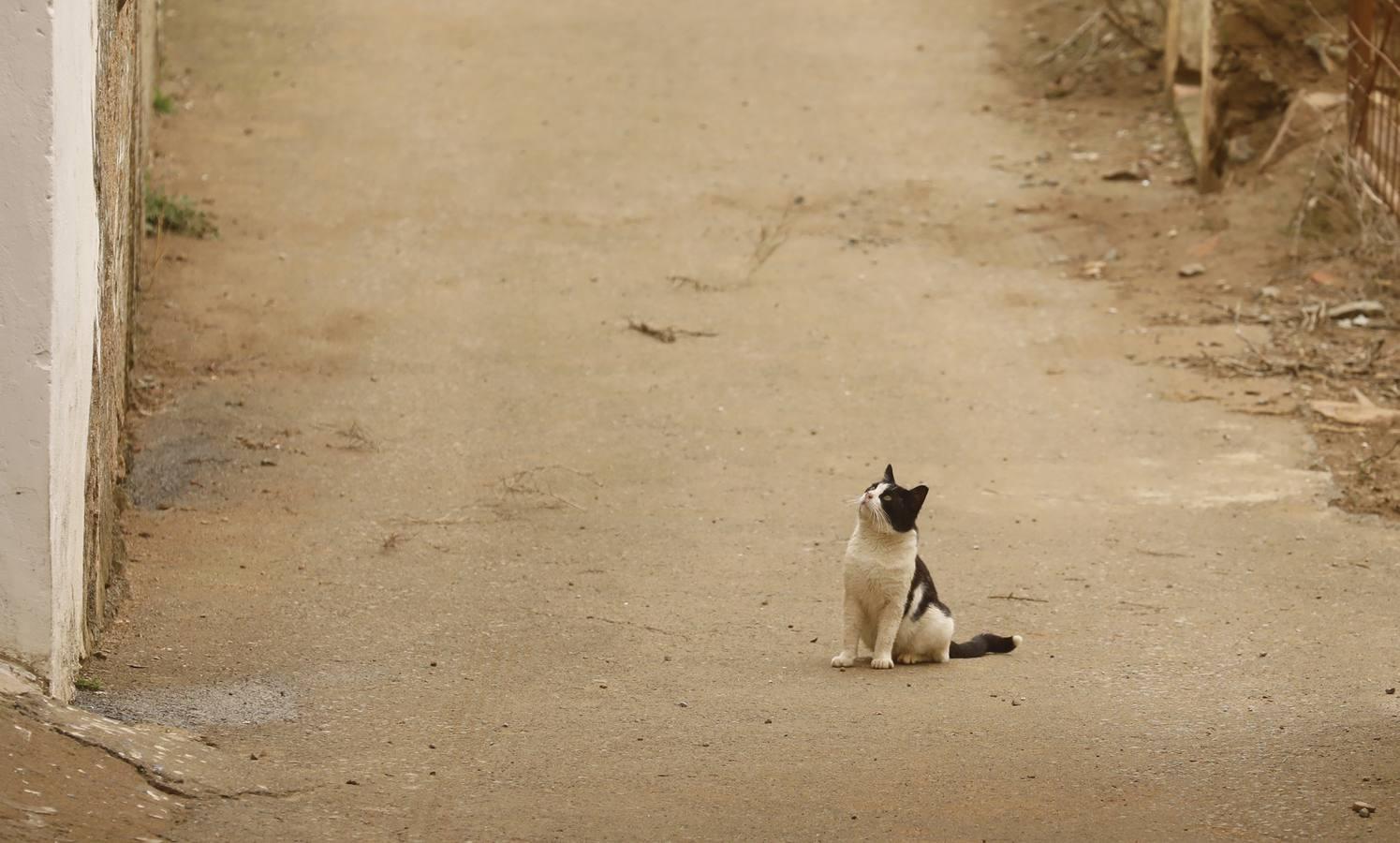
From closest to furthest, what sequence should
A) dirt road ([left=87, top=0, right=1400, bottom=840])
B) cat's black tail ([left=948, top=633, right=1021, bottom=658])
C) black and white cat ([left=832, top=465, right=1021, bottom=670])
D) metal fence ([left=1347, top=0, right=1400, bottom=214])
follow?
dirt road ([left=87, top=0, right=1400, bottom=840])
black and white cat ([left=832, top=465, right=1021, bottom=670])
cat's black tail ([left=948, top=633, right=1021, bottom=658])
metal fence ([left=1347, top=0, right=1400, bottom=214])

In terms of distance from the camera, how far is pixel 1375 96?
12.4m

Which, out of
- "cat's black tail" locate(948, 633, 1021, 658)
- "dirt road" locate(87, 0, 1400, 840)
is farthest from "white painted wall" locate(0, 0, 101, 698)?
"cat's black tail" locate(948, 633, 1021, 658)

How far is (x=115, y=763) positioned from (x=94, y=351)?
76.8 inches

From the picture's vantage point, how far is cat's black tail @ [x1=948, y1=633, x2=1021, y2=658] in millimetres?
6570

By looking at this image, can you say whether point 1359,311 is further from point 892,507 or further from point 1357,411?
point 892,507

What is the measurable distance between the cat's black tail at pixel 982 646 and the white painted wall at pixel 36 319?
329 cm

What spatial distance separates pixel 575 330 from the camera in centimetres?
1124

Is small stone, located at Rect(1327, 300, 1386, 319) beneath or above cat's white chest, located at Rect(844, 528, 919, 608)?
above

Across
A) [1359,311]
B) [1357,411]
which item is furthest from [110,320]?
[1359,311]

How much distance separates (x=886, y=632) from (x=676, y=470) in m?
3.05

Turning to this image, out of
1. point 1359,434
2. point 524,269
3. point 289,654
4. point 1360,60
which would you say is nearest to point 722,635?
point 289,654

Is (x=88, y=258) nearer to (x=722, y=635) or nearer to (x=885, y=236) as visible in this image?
(x=722, y=635)

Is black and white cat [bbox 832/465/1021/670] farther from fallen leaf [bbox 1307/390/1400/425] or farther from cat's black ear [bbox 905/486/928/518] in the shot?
fallen leaf [bbox 1307/390/1400/425]

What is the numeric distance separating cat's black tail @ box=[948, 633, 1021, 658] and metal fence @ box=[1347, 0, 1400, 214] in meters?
6.42
